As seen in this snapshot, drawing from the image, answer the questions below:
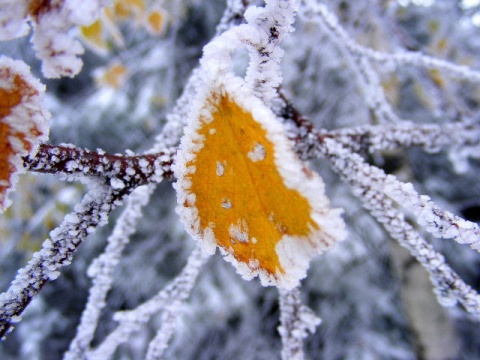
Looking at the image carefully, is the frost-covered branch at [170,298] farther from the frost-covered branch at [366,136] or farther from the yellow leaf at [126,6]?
the yellow leaf at [126,6]

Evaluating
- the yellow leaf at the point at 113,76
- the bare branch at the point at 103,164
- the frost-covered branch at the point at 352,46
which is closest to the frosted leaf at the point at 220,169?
the bare branch at the point at 103,164

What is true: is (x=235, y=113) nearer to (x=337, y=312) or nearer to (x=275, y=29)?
(x=275, y=29)

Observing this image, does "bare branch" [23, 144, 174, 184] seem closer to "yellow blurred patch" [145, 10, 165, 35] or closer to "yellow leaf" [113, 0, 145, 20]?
"yellow leaf" [113, 0, 145, 20]

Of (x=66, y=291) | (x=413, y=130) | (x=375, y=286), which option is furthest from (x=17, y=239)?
(x=413, y=130)

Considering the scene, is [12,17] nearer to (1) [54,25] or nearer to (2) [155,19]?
(1) [54,25]

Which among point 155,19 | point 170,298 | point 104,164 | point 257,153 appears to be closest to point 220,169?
→ point 257,153
